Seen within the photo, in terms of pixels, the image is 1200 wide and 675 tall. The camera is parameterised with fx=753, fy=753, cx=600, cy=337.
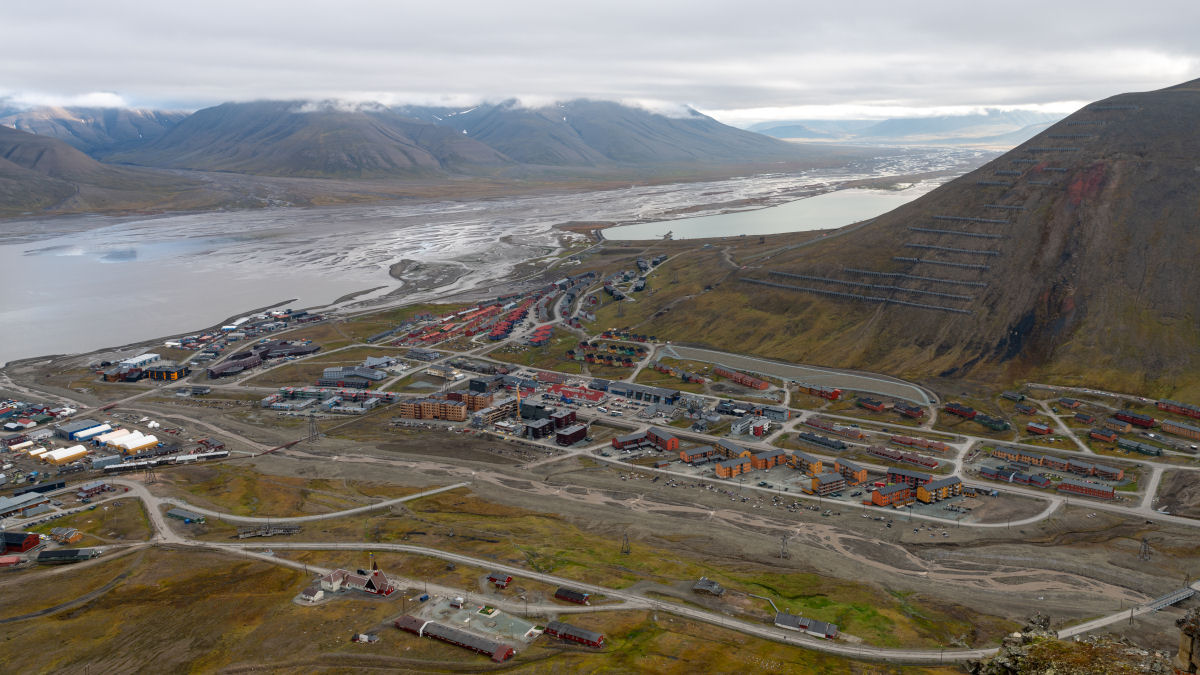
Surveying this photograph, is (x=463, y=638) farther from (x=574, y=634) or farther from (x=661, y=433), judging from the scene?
(x=661, y=433)

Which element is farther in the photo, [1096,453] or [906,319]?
[906,319]

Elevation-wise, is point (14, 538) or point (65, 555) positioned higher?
point (14, 538)

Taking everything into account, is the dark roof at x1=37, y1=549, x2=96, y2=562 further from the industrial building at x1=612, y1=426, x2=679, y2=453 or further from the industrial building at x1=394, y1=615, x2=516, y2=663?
the industrial building at x1=612, y1=426, x2=679, y2=453

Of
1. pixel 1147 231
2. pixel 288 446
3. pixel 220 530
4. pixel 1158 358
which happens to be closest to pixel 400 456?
pixel 288 446

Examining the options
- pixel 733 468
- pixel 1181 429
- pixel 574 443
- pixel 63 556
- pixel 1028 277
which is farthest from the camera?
pixel 1028 277

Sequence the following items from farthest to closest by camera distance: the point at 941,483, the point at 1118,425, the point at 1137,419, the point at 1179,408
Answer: the point at 1179,408 → the point at 1137,419 → the point at 1118,425 → the point at 941,483

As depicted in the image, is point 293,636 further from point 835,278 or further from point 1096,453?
point 835,278

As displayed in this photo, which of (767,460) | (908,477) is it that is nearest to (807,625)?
(908,477)

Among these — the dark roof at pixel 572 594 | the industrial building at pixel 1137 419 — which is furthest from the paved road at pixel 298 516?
the industrial building at pixel 1137 419
